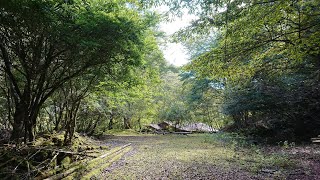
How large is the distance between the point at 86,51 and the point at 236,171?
4.54 metres

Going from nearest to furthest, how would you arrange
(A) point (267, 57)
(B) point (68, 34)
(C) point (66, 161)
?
(B) point (68, 34) < (C) point (66, 161) < (A) point (267, 57)

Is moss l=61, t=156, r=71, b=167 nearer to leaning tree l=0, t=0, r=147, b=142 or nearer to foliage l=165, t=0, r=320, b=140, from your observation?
leaning tree l=0, t=0, r=147, b=142

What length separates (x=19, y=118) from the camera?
231 inches

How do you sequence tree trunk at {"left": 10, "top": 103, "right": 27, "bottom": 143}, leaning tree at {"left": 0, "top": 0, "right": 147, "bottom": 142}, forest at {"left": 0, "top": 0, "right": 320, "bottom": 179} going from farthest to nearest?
tree trunk at {"left": 10, "top": 103, "right": 27, "bottom": 143} < forest at {"left": 0, "top": 0, "right": 320, "bottom": 179} < leaning tree at {"left": 0, "top": 0, "right": 147, "bottom": 142}

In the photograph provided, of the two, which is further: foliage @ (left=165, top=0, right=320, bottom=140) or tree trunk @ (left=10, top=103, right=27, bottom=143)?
tree trunk @ (left=10, top=103, right=27, bottom=143)

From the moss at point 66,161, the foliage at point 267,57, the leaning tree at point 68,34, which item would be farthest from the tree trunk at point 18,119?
the foliage at point 267,57

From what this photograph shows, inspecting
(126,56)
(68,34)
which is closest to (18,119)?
(68,34)

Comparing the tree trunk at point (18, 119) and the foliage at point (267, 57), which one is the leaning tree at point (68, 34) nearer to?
the tree trunk at point (18, 119)

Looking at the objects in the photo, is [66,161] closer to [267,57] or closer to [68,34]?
[68,34]

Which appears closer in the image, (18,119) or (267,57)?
(18,119)

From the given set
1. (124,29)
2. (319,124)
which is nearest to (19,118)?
(124,29)

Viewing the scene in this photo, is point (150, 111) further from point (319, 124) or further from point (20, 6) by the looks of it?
point (20, 6)

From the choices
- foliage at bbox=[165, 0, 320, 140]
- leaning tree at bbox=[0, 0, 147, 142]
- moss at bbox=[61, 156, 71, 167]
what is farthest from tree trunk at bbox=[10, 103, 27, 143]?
foliage at bbox=[165, 0, 320, 140]

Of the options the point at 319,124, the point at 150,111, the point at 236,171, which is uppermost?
the point at 150,111
